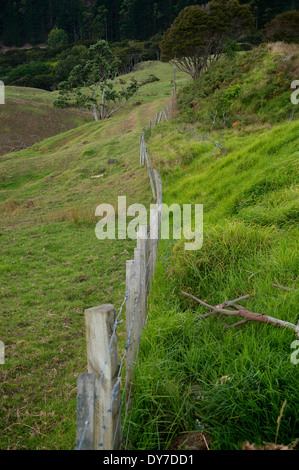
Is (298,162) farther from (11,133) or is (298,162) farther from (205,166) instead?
(11,133)

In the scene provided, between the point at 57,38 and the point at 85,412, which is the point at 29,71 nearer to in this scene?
the point at 57,38

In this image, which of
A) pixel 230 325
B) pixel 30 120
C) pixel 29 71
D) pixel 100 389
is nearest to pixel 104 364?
pixel 100 389

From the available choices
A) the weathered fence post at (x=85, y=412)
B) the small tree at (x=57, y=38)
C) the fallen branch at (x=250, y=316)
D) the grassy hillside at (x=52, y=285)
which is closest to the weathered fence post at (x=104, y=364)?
the weathered fence post at (x=85, y=412)

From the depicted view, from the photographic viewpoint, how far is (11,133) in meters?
35.4

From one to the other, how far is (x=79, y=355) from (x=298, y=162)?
5.05 metres

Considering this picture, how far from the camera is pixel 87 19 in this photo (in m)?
93.1

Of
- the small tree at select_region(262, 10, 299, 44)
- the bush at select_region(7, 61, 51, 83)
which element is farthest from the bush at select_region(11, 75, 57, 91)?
the small tree at select_region(262, 10, 299, 44)

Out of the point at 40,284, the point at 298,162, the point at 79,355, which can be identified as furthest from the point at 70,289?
the point at 298,162

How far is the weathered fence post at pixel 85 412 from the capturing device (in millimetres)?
1417

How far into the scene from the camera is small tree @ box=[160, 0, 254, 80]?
31.7m

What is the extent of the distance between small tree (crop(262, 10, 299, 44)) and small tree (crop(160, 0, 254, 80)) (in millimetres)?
6418

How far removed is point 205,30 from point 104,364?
36441 mm

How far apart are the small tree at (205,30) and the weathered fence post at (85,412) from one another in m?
35.0

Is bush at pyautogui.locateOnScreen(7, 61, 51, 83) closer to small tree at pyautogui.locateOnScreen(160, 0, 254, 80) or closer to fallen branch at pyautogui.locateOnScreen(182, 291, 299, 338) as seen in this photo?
small tree at pyautogui.locateOnScreen(160, 0, 254, 80)
